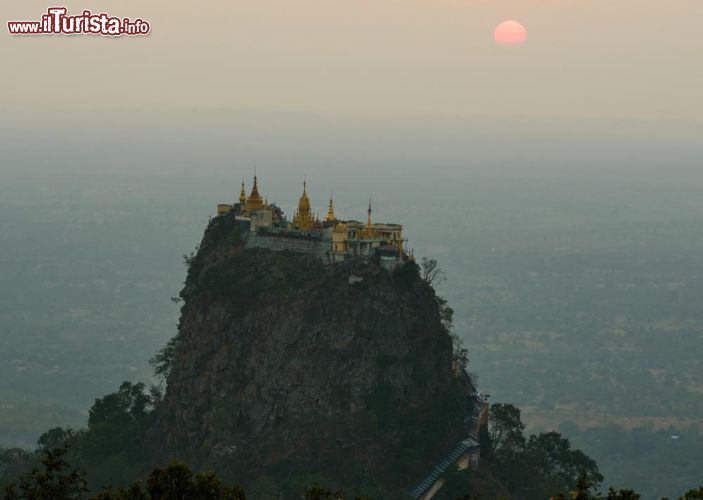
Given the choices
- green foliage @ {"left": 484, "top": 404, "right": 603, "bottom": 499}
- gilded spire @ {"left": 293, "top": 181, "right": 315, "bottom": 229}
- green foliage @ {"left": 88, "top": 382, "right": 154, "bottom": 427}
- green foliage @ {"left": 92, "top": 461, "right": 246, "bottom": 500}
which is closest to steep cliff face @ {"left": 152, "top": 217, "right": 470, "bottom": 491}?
gilded spire @ {"left": 293, "top": 181, "right": 315, "bottom": 229}

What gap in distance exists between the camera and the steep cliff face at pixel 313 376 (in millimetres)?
64188

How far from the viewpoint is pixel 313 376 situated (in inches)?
2594

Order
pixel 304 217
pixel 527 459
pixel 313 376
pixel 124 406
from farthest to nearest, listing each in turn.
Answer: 1. pixel 124 406
2. pixel 304 217
3. pixel 527 459
4. pixel 313 376

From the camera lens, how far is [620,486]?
10650 centimetres

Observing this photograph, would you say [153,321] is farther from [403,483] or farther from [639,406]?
[403,483]

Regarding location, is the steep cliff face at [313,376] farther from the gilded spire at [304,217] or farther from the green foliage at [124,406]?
the green foliage at [124,406]

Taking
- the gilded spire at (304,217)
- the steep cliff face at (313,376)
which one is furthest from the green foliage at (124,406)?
the gilded spire at (304,217)

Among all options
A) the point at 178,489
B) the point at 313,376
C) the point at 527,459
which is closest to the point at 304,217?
the point at 313,376

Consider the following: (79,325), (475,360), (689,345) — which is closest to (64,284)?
(79,325)

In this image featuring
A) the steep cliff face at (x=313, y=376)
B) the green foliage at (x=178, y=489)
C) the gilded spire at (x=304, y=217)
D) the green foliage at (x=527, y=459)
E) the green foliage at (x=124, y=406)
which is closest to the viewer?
the green foliage at (x=178, y=489)

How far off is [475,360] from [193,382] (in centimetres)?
9029

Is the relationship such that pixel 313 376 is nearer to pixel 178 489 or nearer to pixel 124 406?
pixel 124 406

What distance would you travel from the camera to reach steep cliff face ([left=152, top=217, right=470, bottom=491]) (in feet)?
211

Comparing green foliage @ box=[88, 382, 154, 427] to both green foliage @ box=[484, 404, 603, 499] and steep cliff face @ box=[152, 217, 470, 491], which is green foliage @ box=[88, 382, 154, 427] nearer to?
steep cliff face @ box=[152, 217, 470, 491]
